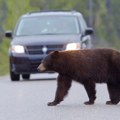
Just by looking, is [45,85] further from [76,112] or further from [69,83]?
[76,112]

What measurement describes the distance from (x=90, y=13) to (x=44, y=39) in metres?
42.4

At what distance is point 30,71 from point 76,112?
9360 mm

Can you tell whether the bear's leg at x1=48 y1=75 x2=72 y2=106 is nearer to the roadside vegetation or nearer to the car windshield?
the car windshield

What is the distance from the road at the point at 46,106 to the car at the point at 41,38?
2388 mm

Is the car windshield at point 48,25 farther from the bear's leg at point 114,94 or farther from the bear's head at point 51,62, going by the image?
the bear's leg at point 114,94

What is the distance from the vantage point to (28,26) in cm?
2473

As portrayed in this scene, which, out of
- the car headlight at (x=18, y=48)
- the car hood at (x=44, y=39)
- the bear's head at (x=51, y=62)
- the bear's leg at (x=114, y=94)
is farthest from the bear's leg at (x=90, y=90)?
the car headlight at (x=18, y=48)

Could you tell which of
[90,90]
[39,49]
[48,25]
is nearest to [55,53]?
[90,90]

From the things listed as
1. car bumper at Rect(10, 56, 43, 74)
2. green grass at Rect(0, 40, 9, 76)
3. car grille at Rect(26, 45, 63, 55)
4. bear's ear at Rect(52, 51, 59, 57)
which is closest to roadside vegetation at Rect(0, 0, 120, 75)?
green grass at Rect(0, 40, 9, 76)

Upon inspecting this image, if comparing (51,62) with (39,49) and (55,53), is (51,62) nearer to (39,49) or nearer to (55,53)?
(55,53)

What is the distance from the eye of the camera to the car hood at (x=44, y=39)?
23438 mm

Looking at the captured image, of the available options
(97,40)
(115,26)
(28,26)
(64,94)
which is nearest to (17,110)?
(64,94)

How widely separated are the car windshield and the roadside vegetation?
19672 mm

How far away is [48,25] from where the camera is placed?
2469 centimetres
